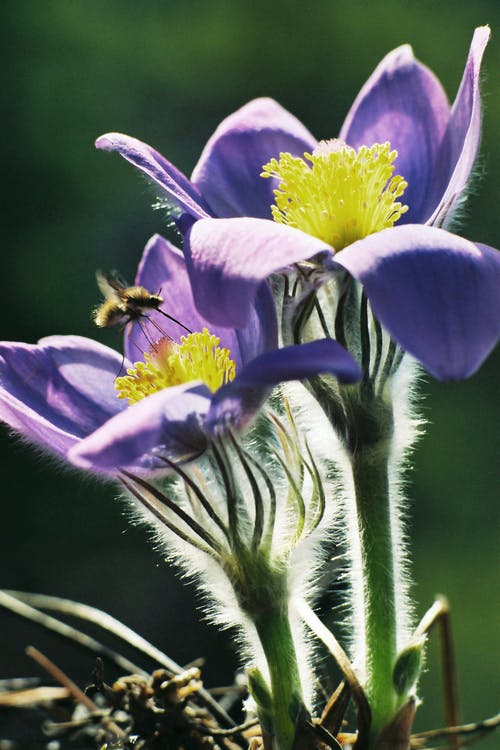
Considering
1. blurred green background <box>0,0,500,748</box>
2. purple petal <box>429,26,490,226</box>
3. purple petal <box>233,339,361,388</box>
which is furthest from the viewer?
blurred green background <box>0,0,500,748</box>

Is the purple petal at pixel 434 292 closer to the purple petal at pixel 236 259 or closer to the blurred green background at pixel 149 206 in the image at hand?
the purple petal at pixel 236 259

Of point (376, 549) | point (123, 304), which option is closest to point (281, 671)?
point (376, 549)

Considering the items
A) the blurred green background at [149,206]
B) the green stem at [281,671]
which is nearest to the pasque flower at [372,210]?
the green stem at [281,671]

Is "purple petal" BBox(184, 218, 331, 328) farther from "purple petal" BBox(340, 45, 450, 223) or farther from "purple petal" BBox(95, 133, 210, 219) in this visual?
"purple petal" BBox(340, 45, 450, 223)

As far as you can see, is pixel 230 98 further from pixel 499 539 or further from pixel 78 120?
pixel 499 539

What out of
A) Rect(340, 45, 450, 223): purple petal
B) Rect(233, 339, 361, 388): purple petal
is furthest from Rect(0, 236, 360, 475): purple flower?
Rect(340, 45, 450, 223): purple petal

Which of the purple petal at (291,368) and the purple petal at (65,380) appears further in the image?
the purple petal at (65,380)

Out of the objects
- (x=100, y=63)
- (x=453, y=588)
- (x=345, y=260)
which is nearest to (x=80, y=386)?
(x=345, y=260)

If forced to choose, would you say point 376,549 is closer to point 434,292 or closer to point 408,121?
point 434,292
